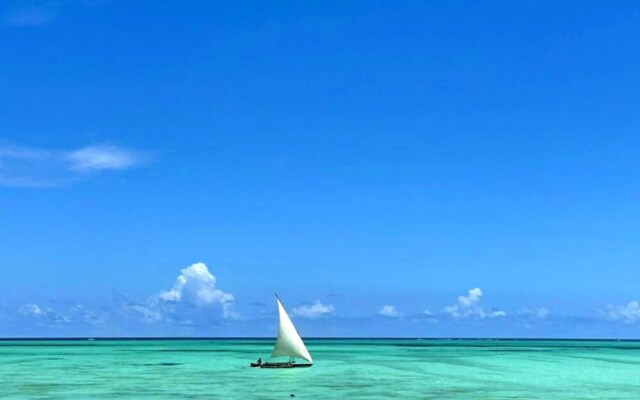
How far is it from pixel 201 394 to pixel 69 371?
30.1 m

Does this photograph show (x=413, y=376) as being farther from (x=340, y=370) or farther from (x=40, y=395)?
(x=40, y=395)

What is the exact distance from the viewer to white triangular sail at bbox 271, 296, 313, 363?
7075 centimetres

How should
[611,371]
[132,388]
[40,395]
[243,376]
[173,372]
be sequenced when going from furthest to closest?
[611,371]
[173,372]
[243,376]
[132,388]
[40,395]

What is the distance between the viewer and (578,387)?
5975 cm

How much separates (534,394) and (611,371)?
33746 millimetres

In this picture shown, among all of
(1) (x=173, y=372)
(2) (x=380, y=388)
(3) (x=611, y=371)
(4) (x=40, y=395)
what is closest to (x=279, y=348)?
(1) (x=173, y=372)

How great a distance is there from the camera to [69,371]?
77.6 meters

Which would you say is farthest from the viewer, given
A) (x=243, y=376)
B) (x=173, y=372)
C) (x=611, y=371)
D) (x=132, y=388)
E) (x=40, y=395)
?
(x=611, y=371)

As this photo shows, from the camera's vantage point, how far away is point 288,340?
71.9 m

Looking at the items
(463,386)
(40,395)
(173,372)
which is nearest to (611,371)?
(463,386)

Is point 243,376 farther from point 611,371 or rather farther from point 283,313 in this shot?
point 611,371

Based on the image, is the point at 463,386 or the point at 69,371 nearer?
the point at 463,386

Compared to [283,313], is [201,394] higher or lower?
lower

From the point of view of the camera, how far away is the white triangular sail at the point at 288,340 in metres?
70.8
